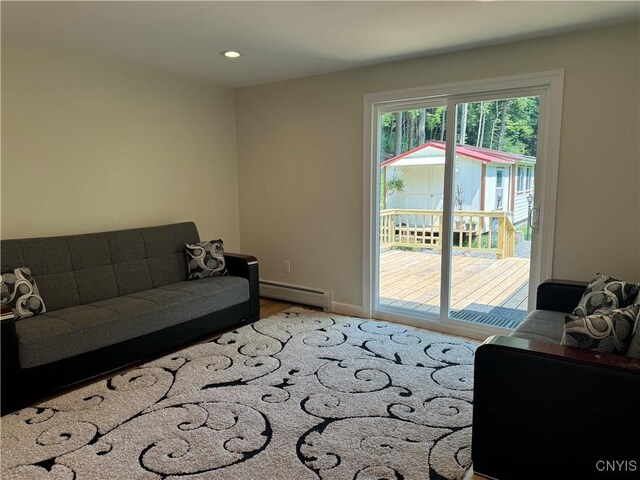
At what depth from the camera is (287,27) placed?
2895mm

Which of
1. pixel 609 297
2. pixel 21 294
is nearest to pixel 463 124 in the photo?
pixel 609 297

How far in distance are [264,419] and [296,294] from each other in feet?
7.45

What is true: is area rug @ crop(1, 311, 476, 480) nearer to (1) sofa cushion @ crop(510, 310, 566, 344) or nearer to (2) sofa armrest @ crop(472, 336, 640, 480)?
(2) sofa armrest @ crop(472, 336, 640, 480)

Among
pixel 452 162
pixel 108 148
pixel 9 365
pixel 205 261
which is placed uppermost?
Result: pixel 108 148

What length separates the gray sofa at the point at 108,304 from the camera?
2.56 metres

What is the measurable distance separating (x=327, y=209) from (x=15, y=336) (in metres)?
2.74

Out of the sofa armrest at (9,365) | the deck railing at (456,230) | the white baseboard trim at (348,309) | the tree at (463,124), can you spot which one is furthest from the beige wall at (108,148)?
the tree at (463,124)

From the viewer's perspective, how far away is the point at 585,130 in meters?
3.07

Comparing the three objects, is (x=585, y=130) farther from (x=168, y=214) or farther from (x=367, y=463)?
(x=168, y=214)

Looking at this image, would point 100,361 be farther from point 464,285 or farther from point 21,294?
point 464,285

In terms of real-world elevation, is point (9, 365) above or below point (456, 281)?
below

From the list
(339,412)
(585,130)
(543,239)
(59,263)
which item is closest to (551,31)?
(585,130)

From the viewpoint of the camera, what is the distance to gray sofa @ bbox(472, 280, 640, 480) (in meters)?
1.63

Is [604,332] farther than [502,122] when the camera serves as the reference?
No
